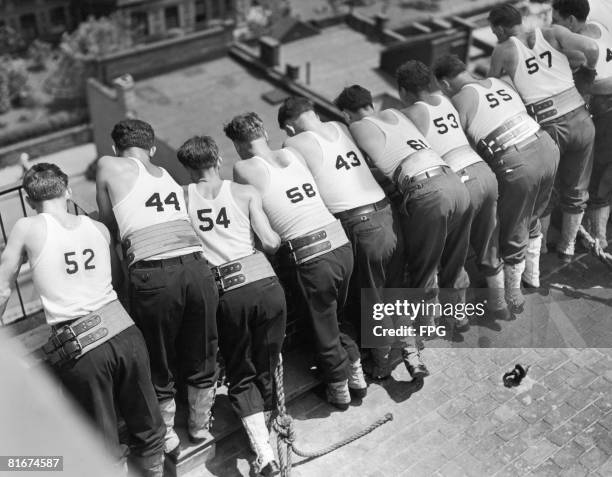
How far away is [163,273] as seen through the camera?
18.9 feet

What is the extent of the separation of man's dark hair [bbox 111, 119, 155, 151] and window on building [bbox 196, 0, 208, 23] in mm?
54839

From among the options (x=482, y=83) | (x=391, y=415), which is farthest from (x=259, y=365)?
(x=482, y=83)

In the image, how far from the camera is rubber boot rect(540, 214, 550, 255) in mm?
8516

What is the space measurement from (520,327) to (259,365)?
2949 millimetres

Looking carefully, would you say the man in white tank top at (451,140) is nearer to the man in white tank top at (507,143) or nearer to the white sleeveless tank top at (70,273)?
the man in white tank top at (507,143)

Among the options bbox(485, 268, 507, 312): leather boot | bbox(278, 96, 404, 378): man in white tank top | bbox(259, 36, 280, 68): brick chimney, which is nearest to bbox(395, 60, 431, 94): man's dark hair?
bbox(278, 96, 404, 378): man in white tank top

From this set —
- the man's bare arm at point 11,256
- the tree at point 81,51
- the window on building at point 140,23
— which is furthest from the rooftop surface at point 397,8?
the man's bare arm at point 11,256

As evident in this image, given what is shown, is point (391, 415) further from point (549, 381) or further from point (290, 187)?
point (290, 187)

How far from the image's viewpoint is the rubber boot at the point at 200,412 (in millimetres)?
6234

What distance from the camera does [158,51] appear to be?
126ft

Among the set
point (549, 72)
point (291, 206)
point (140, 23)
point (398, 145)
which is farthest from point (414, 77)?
point (140, 23)

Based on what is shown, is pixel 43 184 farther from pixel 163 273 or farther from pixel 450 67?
pixel 450 67

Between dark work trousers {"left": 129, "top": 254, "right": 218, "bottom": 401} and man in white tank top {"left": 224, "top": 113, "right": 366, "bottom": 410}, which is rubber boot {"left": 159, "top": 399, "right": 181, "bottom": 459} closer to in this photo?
dark work trousers {"left": 129, "top": 254, "right": 218, "bottom": 401}

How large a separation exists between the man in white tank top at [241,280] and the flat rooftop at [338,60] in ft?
98.3
